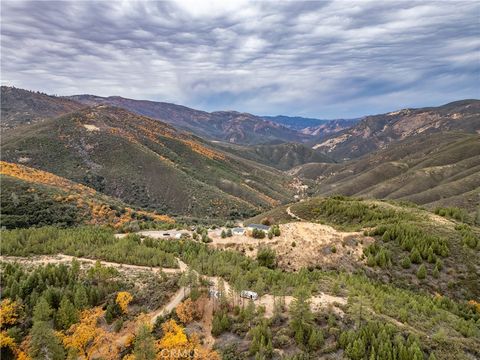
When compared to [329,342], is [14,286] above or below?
above

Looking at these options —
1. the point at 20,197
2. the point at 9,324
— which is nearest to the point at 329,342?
the point at 9,324

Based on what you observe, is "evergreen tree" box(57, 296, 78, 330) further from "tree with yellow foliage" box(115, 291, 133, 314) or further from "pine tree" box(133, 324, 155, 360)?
"pine tree" box(133, 324, 155, 360)

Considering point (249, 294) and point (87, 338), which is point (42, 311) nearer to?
point (87, 338)

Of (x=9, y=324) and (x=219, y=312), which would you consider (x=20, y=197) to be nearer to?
(x=9, y=324)

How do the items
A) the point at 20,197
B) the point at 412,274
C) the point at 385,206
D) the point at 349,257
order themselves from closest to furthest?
the point at 412,274, the point at 349,257, the point at 385,206, the point at 20,197

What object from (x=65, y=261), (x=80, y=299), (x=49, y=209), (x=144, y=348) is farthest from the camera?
(x=49, y=209)

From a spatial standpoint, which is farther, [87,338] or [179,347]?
[87,338]

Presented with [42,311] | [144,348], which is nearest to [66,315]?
[42,311]

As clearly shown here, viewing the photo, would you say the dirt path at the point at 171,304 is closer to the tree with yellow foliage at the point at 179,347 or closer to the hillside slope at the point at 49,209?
the tree with yellow foliage at the point at 179,347
